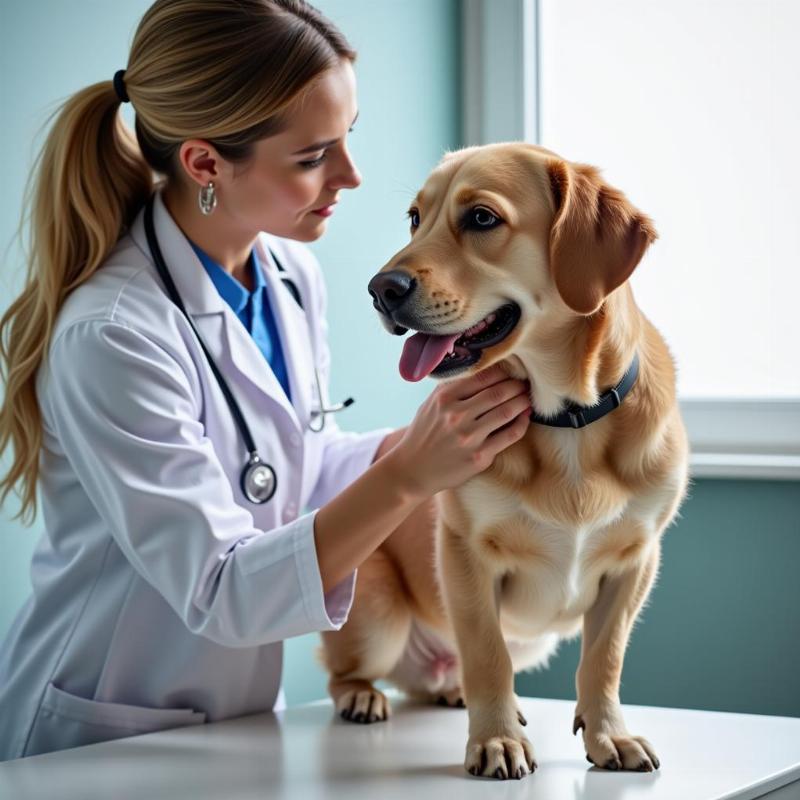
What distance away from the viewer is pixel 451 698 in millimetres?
1578

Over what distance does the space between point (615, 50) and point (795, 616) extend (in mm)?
1302

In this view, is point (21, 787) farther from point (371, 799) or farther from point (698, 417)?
point (698, 417)

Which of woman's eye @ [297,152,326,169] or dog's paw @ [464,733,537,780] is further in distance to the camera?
woman's eye @ [297,152,326,169]

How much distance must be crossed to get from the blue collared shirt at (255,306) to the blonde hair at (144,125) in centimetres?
15

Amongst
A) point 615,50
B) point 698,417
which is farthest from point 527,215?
point 615,50

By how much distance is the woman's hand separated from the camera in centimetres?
122

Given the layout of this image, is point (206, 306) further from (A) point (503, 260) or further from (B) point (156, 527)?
(A) point (503, 260)

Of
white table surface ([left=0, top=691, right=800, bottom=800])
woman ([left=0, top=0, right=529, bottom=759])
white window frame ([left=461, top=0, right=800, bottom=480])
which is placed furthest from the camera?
white window frame ([left=461, top=0, right=800, bottom=480])

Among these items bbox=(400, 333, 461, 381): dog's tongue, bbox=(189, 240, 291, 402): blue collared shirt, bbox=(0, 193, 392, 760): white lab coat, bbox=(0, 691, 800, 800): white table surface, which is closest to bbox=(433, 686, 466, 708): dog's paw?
bbox=(0, 691, 800, 800): white table surface

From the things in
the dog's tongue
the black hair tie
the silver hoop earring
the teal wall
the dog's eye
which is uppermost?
A: the black hair tie

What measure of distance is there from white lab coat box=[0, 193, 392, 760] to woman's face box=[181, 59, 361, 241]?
106 millimetres

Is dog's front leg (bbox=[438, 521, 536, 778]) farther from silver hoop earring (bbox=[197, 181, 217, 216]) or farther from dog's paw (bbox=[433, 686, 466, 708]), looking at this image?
silver hoop earring (bbox=[197, 181, 217, 216])

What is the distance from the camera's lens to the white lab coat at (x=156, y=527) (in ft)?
4.21

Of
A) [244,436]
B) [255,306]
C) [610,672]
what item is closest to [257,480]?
[244,436]
